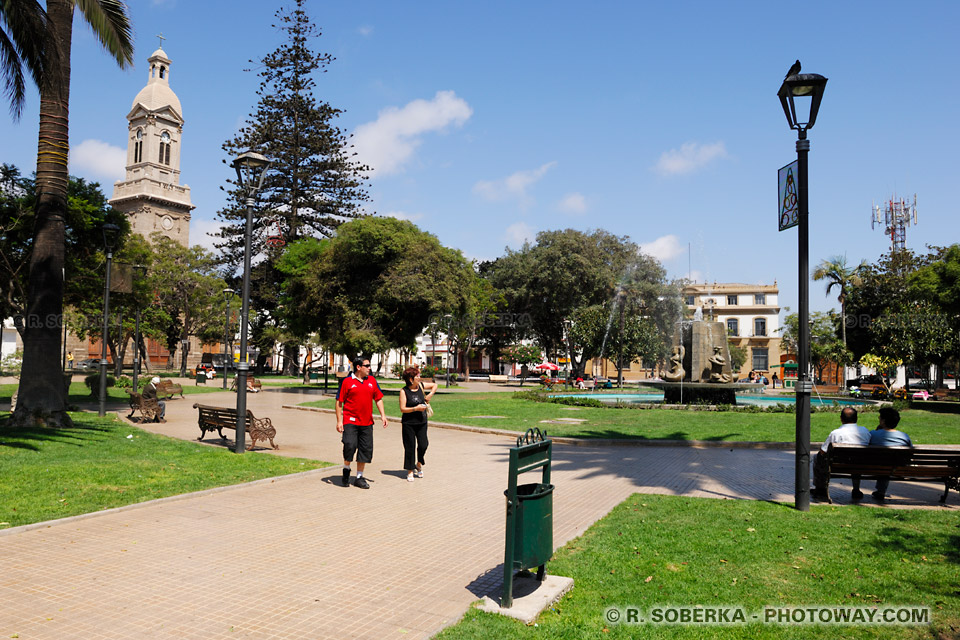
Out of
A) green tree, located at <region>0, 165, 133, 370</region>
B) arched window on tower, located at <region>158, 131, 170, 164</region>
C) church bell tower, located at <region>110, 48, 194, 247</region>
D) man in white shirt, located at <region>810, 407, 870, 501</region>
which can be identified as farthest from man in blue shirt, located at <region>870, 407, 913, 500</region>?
arched window on tower, located at <region>158, 131, 170, 164</region>

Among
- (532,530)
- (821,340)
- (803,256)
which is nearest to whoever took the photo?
(532,530)

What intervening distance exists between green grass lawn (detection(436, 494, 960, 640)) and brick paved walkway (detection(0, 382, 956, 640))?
0.64 meters

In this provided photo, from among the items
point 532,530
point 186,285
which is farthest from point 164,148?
point 532,530

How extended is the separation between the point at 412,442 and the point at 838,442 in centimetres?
578

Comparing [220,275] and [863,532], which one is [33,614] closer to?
[863,532]

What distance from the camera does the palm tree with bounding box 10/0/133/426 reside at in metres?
14.3

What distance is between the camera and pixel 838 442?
28.9 feet

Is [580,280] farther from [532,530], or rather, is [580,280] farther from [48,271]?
[532,530]

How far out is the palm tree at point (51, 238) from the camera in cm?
1427

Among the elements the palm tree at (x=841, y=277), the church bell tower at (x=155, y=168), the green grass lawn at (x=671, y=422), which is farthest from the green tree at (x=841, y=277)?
the church bell tower at (x=155, y=168)

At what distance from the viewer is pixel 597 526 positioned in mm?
7004

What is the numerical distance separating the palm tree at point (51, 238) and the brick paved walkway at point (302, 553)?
26.1 feet

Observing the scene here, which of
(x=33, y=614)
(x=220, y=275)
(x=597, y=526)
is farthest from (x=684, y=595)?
(x=220, y=275)

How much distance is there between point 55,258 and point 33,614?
40.2 ft
